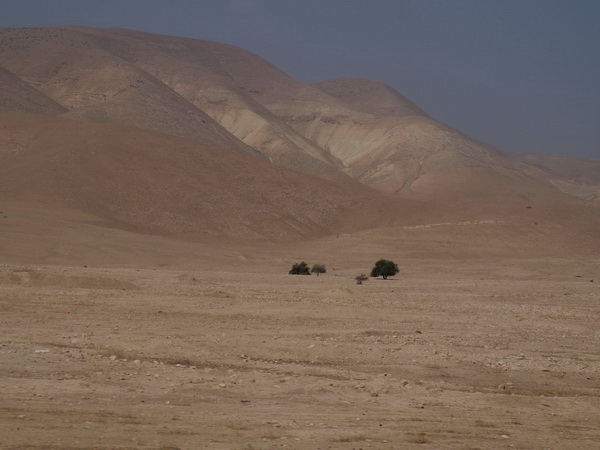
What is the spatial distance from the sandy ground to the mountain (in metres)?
40.4

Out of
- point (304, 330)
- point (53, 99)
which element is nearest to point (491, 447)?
point (304, 330)

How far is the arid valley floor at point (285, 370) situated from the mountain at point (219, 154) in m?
40.1

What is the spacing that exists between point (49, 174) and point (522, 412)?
62.8m

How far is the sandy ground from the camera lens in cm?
858

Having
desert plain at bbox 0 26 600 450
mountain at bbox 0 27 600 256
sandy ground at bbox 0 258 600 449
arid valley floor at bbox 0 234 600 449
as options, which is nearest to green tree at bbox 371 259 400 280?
desert plain at bbox 0 26 600 450

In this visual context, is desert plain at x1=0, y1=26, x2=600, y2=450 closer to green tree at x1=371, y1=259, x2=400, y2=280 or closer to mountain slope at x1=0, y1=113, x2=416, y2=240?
mountain slope at x1=0, y1=113, x2=416, y2=240

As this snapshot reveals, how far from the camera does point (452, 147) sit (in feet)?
Result: 439

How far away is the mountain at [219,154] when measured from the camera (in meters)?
67.9

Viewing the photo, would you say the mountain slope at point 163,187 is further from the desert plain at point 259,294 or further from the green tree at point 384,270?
the green tree at point 384,270

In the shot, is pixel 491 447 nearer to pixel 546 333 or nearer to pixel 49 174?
pixel 546 333

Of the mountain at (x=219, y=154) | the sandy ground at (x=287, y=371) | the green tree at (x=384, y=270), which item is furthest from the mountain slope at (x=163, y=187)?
the sandy ground at (x=287, y=371)

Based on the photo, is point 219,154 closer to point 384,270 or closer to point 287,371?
point 384,270

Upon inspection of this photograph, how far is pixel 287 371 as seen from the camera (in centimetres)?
1211

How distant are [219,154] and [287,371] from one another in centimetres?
7468
